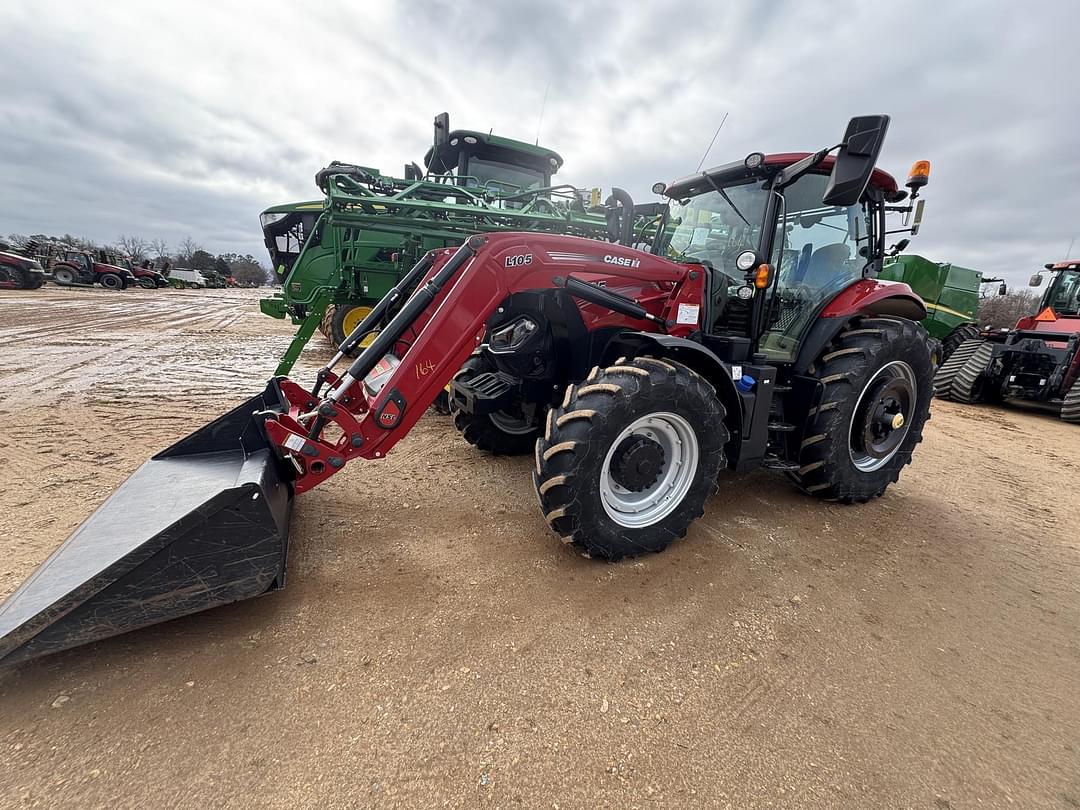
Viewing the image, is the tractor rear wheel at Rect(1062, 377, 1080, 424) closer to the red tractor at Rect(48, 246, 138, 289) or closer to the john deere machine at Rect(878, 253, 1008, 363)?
the john deere machine at Rect(878, 253, 1008, 363)

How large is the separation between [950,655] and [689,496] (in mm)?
1341

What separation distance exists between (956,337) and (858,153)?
12265 millimetres

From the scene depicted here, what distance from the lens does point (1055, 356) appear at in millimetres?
8297

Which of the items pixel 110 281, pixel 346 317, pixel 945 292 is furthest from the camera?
pixel 110 281

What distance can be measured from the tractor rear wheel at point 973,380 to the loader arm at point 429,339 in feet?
30.9

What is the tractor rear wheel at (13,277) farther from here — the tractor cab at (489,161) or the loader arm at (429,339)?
the loader arm at (429,339)

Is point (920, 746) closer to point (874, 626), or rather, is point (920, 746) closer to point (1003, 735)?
point (1003, 735)

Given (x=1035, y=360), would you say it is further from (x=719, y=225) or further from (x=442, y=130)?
(x=442, y=130)

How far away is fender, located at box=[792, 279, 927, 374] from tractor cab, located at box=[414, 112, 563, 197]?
22.4ft

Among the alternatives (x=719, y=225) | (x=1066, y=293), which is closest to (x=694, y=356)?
(x=719, y=225)

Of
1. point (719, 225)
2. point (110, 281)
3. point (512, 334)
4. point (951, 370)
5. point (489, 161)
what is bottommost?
point (110, 281)

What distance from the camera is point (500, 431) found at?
424cm

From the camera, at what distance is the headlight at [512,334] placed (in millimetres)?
3473

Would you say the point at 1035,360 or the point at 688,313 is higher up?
the point at 688,313
